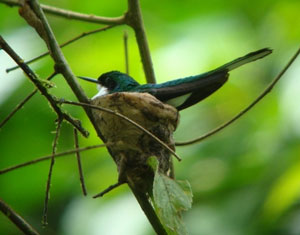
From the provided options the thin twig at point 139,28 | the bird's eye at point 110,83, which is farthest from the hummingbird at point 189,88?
the bird's eye at point 110,83

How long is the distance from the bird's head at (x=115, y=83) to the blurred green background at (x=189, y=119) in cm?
72

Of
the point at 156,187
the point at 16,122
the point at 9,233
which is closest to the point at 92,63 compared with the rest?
the point at 16,122

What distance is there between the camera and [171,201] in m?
2.23

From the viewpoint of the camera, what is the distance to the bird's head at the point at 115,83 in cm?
377

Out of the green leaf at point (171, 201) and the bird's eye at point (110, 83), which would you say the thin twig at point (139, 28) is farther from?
the green leaf at point (171, 201)

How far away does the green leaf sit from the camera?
86.0 inches

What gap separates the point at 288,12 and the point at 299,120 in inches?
65.3

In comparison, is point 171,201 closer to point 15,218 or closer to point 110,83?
point 15,218

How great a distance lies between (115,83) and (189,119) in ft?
4.53

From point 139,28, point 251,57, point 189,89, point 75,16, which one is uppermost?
point 75,16

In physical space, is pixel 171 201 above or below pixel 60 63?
below

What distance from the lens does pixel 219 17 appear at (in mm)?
5004

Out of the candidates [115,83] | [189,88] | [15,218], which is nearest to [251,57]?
[189,88]

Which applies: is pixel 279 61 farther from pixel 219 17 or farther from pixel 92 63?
pixel 92 63
